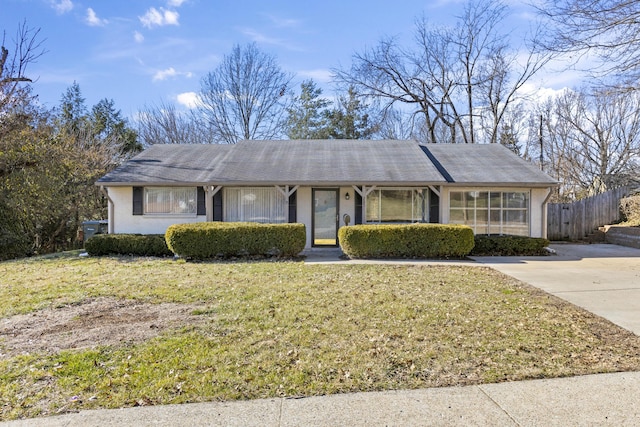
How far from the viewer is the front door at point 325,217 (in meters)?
13.0

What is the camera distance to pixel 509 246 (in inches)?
466

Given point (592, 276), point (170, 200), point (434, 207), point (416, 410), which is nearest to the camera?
point (416, 410)

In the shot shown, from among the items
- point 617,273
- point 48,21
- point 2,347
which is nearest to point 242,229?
point 2,347

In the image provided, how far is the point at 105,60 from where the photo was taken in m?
17.6

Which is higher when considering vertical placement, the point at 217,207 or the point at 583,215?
the point at 217,207

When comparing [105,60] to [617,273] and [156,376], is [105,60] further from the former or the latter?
[617,273]

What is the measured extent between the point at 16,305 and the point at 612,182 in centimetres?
2657

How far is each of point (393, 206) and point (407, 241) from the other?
238 cm

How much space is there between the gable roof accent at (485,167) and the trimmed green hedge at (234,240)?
17.9 feet

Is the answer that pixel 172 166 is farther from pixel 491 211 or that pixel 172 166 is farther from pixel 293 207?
pixel 491 211

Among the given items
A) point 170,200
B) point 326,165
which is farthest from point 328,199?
point 170,200

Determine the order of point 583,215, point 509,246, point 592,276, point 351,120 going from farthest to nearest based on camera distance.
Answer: point 351,120 → point 583,215 → point 509,246 → point 592,276

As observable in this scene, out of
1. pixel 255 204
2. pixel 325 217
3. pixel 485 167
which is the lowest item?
pixel 325 217

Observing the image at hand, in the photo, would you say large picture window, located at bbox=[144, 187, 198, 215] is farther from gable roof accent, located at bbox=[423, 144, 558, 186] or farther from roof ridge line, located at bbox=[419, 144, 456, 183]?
gable roof accent, located at bbox=[423, 144, 558, 186]
